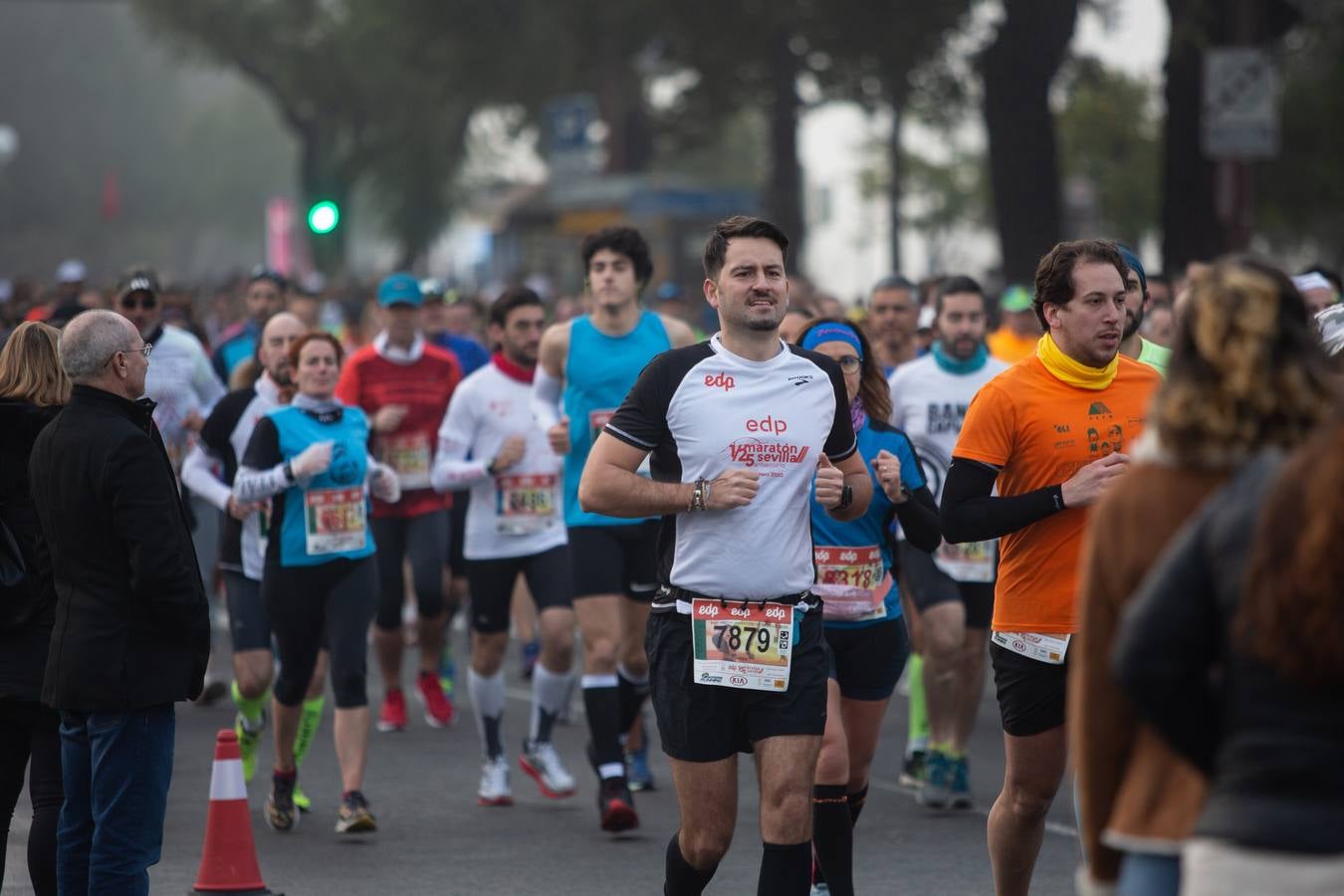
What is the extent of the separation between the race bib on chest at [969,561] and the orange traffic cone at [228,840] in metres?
3.47

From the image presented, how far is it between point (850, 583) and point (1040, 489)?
4.35 ft

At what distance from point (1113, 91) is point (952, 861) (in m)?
29.1

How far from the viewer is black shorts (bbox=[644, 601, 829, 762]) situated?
589 cm

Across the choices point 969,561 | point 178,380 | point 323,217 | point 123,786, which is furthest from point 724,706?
point 323,217

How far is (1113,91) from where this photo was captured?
3566cm

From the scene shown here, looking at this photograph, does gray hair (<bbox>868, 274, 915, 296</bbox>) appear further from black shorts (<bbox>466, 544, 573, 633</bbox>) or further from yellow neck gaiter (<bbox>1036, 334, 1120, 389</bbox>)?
yellow neck gaiter (<bbox>1036, 334, 1120, 389</bbox>)

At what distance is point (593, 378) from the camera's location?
917 centimetres

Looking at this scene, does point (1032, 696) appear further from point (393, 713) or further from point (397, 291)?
point (393, 713)

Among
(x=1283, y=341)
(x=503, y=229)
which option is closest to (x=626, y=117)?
(x=503, y=229)

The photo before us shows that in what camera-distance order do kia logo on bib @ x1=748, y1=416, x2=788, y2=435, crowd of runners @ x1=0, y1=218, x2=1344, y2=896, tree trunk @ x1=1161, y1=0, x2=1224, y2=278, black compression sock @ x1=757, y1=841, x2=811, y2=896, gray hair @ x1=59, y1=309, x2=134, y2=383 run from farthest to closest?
1. tree trunk @ x1=1161, y1=0, x2=1224, y2=278
2. gray hair @ x1=59, y1=309, x2=134, y2=383
3. kia logo on bib @ x1=748, y1=416, x2=788, y2=435
4. black compression sock @ x1=757, y1=841, x2=811, y2=896
5. crowd of runners @ x1=0, y1=218, x2=1344, y2=896

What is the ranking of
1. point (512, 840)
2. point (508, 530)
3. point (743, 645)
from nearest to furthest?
point (743, 645), point (512, 840), point (508, 530)

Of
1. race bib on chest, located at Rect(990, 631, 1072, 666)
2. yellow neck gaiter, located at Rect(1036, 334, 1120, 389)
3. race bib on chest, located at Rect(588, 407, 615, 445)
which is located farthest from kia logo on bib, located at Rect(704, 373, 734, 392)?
race bib on chest, located at Rect(588, 407, 615, 445)

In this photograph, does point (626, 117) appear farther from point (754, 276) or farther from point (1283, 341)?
point (1283, 341)

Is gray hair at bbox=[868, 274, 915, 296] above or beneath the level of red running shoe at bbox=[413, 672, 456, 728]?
above
